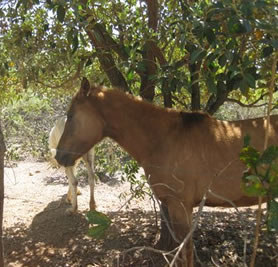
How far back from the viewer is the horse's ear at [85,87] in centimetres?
337

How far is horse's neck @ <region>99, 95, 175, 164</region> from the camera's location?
3.41m

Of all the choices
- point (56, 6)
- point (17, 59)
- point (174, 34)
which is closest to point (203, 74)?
point (174, 34)

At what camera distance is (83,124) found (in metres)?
3.43

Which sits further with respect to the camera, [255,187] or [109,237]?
[109,237]

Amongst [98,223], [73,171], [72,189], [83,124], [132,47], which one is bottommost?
[72,189]

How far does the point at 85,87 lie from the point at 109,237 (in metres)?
2.10

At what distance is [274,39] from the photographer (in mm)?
2170

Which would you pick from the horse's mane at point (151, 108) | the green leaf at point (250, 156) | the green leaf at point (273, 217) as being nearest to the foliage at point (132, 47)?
the horse's mane at point (151, 108)

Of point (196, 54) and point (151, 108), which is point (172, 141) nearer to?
point (151, 108)

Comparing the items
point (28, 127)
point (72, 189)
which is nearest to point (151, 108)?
point (72, 189)

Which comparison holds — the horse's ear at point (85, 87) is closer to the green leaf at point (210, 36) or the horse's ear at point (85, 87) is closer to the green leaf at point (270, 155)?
the green leaf at point (210, 36)

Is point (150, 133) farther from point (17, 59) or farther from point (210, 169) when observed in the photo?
point (17, 59)

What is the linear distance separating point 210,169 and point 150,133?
64 centimetres

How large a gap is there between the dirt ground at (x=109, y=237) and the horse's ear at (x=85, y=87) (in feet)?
3.49
